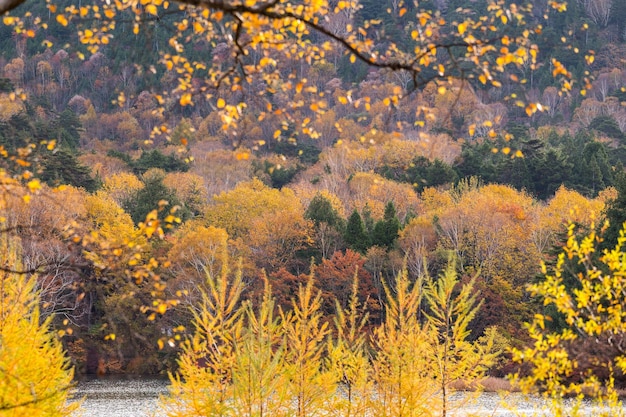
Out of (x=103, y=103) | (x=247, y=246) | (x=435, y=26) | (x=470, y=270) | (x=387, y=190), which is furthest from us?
(x=103, y=103)

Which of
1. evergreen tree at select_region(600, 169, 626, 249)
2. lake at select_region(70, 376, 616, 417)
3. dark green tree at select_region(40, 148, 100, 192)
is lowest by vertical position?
lake at select_region(70, 376, 616, 417)

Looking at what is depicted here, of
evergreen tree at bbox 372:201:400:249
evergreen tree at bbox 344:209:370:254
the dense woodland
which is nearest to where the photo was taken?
the dense woodland

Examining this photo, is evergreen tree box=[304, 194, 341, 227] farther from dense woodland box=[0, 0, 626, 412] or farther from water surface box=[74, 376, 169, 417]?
water surface box=[74, 376, 169, 417]

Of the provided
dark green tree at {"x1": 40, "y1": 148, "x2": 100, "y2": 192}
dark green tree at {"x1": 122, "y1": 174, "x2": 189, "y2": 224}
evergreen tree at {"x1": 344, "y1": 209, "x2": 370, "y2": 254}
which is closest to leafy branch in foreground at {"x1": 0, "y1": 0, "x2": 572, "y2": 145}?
evergreen tree at {"x1": 344, "y1": 209, "x2": 370, "y2": 254}

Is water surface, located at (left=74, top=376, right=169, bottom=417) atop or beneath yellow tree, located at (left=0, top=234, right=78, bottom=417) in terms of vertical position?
beneath

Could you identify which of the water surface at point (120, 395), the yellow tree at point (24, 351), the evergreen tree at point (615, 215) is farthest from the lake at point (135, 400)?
the yellow tree at point (24, 351)

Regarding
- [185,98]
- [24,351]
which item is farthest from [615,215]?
[185,98]

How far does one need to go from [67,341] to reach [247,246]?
9948 millimetres

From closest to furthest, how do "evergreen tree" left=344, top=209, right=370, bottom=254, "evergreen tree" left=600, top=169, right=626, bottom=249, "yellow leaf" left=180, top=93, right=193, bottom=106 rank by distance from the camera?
"yellow leaf" left=180, top=93, right=193, bottom=106 < "evergreen tree" left=600, top=169, right=626, bottom=249 < "evergreen tree" left=344, top=209, right=370, bottom=254

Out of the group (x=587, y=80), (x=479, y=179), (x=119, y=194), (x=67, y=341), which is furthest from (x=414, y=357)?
(x=479, y=179)

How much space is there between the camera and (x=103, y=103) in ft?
398

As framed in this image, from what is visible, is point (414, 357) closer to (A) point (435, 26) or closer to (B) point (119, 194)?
(A) point (435, 26)

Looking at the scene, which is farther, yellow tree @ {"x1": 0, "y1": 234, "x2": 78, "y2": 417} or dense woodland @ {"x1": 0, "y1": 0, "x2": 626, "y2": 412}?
dense woodland @ {"x1": 0, "y1": 0, "x2": 626, "y2": 412}

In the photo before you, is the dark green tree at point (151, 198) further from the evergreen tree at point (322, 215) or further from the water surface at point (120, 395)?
the water surface at point (120, 395)
